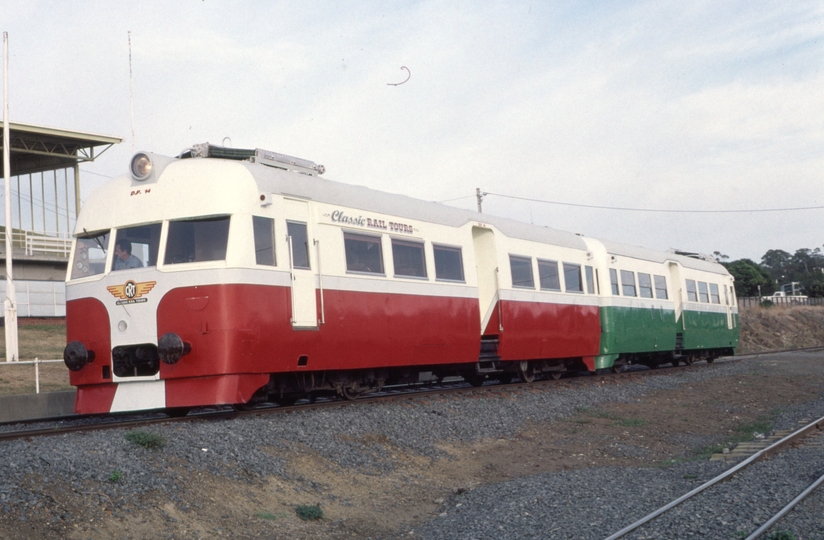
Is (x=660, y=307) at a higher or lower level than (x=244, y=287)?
lower

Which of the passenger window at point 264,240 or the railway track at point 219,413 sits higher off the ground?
the passenger window at point 264,240

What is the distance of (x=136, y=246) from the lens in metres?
10.1

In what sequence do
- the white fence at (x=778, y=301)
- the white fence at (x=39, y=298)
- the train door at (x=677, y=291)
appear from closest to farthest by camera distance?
the train door at (x=677, y=291), the white fence at (x=39, y=298), the white fence at (x=778, y=301)

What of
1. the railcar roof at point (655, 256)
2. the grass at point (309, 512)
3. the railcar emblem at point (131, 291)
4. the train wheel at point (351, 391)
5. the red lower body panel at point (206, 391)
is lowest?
the grass at point (309, 512)

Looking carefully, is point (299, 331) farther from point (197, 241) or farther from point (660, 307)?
point (660, 307)

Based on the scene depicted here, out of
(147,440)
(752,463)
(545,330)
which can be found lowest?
(752,463)

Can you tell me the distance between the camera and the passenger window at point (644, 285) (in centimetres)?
2064

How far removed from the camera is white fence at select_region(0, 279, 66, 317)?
94.5 ft

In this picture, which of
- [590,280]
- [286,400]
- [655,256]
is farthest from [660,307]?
[286,400]

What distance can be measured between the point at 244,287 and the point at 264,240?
73 centimetres

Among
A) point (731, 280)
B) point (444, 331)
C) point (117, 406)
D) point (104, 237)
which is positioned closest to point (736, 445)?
point (444, 331)

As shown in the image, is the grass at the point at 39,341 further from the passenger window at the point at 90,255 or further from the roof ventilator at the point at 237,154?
the roof ventilator at the point at 237,154

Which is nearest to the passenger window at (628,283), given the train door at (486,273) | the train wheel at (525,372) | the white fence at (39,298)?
the train wheel at (525,372)

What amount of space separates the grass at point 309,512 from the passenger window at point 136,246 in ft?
13.7
